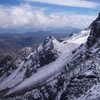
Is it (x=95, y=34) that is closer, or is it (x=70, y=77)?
(x=70, y=77)

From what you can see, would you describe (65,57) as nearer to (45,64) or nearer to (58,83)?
(45,64)

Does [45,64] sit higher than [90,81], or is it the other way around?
[90,81]

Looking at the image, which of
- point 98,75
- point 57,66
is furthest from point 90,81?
point 57,66

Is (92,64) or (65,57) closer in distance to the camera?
(92,64)

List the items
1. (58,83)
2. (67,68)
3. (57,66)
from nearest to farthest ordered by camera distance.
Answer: (58,83)
(67,68)
(57,66)

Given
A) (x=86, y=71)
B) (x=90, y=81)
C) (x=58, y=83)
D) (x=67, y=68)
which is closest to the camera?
(x=90, y=81)

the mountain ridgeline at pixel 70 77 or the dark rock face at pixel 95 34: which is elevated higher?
the dark rock face at pixel 95 34

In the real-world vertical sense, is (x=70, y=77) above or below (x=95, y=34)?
below

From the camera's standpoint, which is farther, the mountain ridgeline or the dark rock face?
the dark rock face

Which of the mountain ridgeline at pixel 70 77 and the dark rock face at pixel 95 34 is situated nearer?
the mountain ridgeline at pixel 70 77

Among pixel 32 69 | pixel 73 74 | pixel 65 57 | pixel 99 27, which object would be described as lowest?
pixel 32 69

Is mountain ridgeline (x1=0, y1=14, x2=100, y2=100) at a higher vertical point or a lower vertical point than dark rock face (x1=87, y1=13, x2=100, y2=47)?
lower
